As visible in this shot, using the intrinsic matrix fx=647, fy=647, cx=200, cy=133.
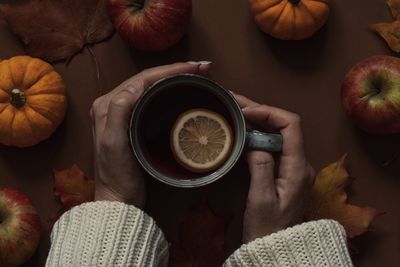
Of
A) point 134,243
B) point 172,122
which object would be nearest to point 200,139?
point 172,122

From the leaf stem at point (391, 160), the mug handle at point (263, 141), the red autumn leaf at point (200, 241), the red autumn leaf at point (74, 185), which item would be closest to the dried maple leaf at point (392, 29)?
the leaf stem at point (391, 160)

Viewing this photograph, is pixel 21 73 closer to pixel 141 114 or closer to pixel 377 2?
pixel 141 114

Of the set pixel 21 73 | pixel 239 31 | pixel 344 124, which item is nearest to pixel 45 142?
pixel 21 73

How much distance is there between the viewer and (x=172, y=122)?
88cm

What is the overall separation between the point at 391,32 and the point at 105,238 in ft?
1.74

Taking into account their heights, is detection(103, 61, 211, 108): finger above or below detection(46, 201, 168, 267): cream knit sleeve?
above

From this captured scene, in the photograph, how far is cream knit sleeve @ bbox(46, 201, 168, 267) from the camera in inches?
32.0

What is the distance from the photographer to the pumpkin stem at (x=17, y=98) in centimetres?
92

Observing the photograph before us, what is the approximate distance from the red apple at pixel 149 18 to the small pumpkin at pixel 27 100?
→ 5.1 inches

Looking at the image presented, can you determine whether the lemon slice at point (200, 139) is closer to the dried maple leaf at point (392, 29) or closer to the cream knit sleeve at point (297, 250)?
the cream knit sleeve at point (297, 250)

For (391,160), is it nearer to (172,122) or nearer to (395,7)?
(395,7)

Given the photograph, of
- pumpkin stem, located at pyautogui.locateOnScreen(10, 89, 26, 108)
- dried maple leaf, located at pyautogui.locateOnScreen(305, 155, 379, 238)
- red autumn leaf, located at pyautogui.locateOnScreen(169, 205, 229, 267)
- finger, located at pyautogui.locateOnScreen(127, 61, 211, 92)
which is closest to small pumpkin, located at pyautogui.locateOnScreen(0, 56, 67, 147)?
pumpkin stem, located at pyautogui.locateOnScreen(10, 89, 26, 108)

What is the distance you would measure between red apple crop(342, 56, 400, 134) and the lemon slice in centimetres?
22

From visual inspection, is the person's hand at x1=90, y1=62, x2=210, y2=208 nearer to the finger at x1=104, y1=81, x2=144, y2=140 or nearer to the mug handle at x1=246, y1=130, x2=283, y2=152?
the finger at x1=104, y1=81, x2=144, y2=140
